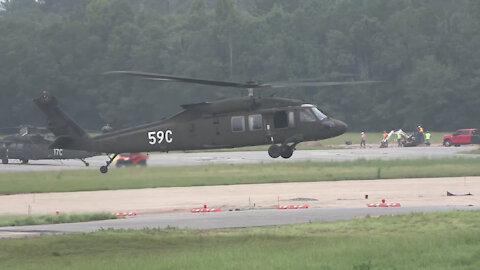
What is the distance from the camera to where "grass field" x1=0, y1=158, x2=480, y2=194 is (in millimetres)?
70688

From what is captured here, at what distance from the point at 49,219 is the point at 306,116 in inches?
A: 766

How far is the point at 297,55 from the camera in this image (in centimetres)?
14588

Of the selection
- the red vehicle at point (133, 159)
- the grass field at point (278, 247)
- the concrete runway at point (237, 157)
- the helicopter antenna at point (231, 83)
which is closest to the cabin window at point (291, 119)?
the helicopter antenna at point (231, 83)

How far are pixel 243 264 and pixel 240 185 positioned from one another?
40.8 meters

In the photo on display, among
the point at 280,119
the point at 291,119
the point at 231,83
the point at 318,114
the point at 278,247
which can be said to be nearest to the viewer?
the point at 278,247

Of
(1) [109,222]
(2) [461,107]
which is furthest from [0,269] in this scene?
(2) [461,107]

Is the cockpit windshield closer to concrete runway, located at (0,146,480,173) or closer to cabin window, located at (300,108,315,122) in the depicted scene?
cabin window, located at (300,108,315,122)

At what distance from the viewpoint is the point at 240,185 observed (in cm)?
7350

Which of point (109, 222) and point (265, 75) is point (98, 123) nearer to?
point (265, 75)

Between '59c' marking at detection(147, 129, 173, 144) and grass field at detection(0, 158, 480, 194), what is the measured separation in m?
25.2

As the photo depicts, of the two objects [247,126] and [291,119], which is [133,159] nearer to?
[247,126]

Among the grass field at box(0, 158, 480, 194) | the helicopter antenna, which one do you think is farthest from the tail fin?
the grass field at box(0, 158, 480, 194)

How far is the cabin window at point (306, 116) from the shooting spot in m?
43.4

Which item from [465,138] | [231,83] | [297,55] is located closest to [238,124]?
[231,83]
